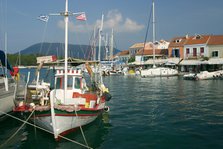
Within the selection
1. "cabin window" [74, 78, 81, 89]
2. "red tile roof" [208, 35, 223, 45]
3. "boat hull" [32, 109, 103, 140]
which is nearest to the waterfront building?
"red tile roof" [208, 35, 223, 45]

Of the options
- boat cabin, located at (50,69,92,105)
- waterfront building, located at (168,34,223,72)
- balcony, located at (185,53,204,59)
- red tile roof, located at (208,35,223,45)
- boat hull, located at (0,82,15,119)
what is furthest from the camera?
balcony, located at (185,53,204,59)

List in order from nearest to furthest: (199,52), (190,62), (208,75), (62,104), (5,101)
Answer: (62,104), (5,101), (208,75), (190,62), (199,52)

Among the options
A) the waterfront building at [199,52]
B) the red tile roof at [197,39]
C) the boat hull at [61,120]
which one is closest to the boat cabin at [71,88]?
the boat hull at [61,120]

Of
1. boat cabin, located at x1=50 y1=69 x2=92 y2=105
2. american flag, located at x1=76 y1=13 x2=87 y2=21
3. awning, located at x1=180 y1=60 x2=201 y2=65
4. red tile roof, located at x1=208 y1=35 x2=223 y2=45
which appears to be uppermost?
red tile roof, located at x1=208 y1=35 x2=223 y2=45

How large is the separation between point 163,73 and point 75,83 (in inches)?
1721

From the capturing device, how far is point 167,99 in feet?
89.8

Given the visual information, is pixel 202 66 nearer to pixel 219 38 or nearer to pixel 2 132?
pixel 219 38

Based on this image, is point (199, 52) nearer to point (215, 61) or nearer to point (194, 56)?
point (194, 56)

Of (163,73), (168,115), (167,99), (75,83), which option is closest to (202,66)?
(163,73)

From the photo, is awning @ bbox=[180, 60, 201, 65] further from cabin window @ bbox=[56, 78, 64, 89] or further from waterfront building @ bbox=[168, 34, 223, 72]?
cabin window @ bbox=[56, 78, 64, 89]

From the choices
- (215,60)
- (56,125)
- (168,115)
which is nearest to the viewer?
(56,125)

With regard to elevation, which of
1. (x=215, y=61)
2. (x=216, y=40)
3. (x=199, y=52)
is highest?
(x=216, y=40)

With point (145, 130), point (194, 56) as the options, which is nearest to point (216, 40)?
point (194, 56)

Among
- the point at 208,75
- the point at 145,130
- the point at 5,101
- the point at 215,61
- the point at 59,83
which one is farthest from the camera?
the point at 215,61
